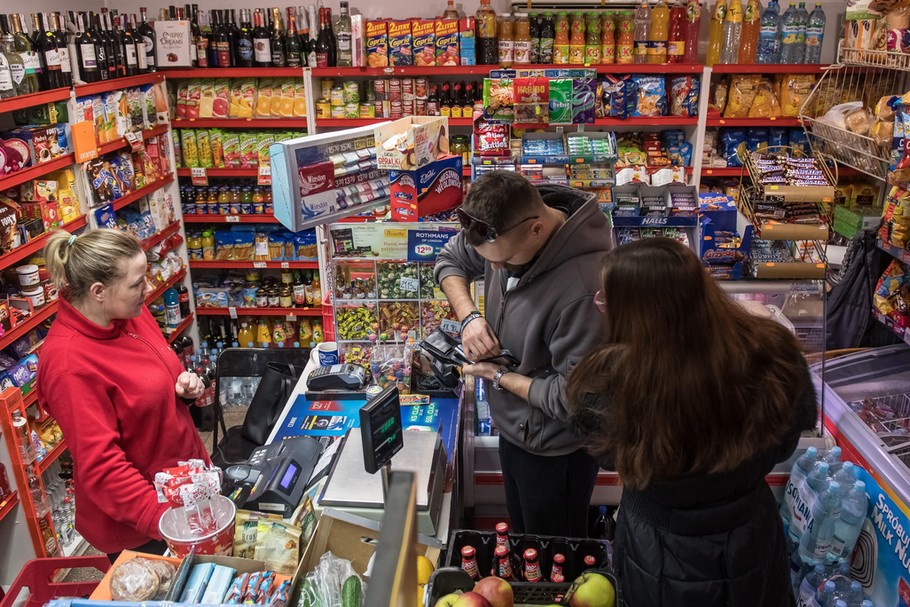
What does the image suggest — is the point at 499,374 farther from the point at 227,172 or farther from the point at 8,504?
the point at 227,172

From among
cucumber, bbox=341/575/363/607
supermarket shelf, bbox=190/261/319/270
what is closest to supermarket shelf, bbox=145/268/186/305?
supermarket shelf, bbox=190/261/319/270

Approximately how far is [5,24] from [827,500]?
4423 millimetres

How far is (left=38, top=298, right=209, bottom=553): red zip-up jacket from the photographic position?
2.08 m

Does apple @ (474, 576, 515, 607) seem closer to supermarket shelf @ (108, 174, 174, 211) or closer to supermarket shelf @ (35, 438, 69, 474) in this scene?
supermarket shelf @ (35, 438, 69, 474)

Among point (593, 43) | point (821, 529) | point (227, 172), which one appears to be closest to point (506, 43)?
point (593, 43)

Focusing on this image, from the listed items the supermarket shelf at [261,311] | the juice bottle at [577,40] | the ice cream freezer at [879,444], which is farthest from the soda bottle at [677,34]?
the supermarket shelf at [261,311]

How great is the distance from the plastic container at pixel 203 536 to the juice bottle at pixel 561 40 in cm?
403

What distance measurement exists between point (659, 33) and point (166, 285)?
4.07m

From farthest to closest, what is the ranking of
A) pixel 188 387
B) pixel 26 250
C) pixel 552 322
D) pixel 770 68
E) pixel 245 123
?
pixel 245 123, pixel 770 68, pixel 26 250, pixel 188 387, pixel 552 322

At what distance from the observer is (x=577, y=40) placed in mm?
4977

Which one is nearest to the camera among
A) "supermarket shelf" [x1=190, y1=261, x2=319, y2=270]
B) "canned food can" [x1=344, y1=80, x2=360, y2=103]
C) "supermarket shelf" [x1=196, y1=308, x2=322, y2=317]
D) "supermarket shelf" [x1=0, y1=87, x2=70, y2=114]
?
"supermarket shelf" [x1=0, y1=87, x2=70, y2=114]

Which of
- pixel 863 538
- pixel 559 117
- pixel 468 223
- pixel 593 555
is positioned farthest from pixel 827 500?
pixel 559 117

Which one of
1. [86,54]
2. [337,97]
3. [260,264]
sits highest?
[86,54]

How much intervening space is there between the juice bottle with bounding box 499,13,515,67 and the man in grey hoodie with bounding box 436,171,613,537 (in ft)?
9.58
